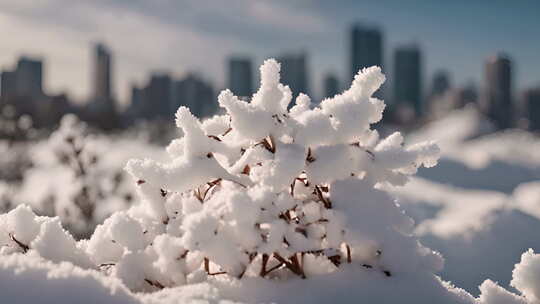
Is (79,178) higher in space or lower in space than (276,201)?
lower

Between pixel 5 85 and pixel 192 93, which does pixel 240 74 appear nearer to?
pixel 192 93

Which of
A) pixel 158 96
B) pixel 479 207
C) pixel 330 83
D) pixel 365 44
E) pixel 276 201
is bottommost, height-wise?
pixel 479 207

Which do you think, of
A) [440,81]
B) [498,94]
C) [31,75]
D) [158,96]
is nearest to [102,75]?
[158,96]

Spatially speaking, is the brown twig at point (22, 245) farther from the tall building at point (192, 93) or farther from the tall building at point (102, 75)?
the tall building at point (102, 75)

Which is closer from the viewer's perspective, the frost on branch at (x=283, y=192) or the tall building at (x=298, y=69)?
the frost on branch at (x=283, y=192)

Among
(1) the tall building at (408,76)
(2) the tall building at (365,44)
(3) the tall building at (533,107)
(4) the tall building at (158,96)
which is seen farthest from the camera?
(1) the tall building at (408,76)

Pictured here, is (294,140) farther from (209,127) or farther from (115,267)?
(115,267)

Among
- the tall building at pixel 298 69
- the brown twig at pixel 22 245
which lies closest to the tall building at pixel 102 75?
the tall building at pixel 298 69
